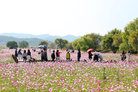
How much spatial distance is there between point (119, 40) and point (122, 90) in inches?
2469

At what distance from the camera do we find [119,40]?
224 ft

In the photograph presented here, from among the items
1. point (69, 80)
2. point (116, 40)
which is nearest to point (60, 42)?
point (116, 40)

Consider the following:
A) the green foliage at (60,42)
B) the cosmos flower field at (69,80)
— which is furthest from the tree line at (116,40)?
the green foliage at (60,42)

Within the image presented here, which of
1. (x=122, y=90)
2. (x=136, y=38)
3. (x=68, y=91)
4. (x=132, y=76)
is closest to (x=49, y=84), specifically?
(x=68, y=91)

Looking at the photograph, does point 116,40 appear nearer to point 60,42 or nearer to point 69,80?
point 69,80

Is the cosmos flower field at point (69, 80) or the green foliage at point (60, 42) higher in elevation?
the green foliage at point (60, 42)

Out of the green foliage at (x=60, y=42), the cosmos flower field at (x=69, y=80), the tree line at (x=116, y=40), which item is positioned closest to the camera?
the cosmos flower field at (x=69, y=80)

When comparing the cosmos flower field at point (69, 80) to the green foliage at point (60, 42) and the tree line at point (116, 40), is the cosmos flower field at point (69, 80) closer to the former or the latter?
the tree line at point (116, 40)

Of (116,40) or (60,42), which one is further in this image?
(60,42)

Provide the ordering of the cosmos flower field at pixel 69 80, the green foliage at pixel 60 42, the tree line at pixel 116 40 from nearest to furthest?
the cosmos flower field at pixel 69 80
the tree line at pixel 116 40
the green foliage at pixel 60 42

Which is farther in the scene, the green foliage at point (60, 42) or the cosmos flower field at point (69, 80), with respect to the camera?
the green foliage at point (60, 42)

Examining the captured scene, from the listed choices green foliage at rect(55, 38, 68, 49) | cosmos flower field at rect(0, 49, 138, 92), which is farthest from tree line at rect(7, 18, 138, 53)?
green foliage at rect(55, 38, 68, 49)

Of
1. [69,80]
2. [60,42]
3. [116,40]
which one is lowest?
[69,80]

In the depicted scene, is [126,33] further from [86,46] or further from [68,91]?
[68,91]
